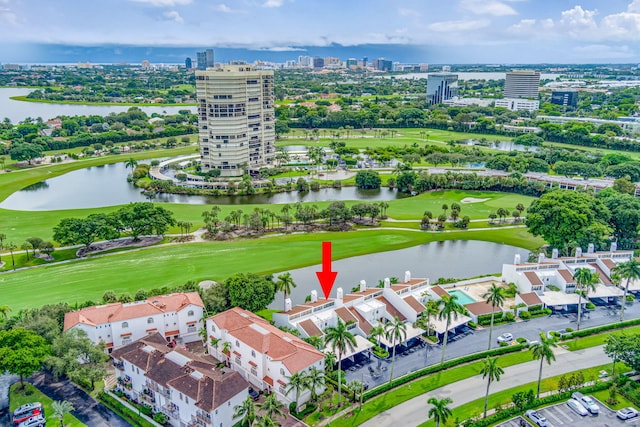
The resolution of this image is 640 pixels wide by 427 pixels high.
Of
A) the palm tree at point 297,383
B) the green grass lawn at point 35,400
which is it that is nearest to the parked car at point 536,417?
the palm tree at point 297,383

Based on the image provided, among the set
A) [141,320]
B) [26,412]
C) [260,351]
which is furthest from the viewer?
[141,320]

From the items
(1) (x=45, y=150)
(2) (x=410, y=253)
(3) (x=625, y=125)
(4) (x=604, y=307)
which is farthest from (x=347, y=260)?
(3) (x=625, y=125)

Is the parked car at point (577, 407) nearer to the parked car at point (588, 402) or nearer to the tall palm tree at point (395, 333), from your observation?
the parked car at point (588, 402)

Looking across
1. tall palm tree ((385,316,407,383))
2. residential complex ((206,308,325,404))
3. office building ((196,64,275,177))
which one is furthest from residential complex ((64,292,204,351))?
office building ((196,64,275,177))

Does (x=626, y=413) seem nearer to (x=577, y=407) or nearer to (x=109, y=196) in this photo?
(x=577, y=407)

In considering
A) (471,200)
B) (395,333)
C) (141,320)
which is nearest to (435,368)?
(395,333)

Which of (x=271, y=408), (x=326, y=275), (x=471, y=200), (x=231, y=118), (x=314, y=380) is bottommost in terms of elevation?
(x=271, y=408)

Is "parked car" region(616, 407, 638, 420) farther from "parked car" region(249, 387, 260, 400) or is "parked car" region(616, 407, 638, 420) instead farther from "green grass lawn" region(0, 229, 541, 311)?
"green grass lawn" region(0, 229, 541, 311)

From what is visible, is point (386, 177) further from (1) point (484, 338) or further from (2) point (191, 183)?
(1) point (484, 338)
